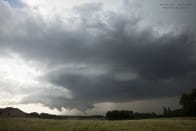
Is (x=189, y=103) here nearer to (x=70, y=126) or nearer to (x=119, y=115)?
(x=119, y=115)

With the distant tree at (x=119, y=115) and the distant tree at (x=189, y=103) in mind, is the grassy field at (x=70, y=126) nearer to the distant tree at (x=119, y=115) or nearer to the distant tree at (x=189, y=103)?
the distant tree at (x=119, y=115)

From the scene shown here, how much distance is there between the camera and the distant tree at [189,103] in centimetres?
770

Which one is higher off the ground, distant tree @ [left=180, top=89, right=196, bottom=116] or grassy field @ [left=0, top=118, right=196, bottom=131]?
distant tree @ [left=180, top=89, right=196, bottom=116]

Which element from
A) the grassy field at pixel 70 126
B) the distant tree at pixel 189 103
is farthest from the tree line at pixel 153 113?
the grassy field at pixel 70 126

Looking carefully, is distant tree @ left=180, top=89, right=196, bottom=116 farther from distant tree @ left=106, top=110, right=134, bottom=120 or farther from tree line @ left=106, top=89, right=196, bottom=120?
distant tree @ left=106, top=110, right=134, bottom=120

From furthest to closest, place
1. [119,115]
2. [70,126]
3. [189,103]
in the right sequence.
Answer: [189,103] → [119,115] → [70,126]

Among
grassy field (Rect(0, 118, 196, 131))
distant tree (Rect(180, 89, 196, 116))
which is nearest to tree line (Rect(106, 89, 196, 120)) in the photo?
distant tree (Rect(180, 89, 196, 116))

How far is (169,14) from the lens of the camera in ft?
21.7

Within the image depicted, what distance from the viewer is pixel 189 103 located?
8.29 meters

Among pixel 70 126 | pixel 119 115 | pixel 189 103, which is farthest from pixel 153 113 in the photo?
pixel 70 126

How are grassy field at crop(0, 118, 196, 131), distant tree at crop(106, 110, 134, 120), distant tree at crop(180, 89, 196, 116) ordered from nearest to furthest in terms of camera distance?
grassy field at crop(0, 118, 196, 131) → distant tree at crop(106, 110, 134, 120) → distant tree at crop(180, 89, 196, 116)

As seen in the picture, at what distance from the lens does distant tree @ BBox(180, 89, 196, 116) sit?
7.70 metres


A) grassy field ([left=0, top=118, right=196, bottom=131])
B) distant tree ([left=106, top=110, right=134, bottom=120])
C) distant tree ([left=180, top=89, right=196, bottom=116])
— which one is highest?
distant tree ([left=180, top=89, right=196, bottom=116])

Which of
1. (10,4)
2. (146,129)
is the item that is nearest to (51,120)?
(146,129)
